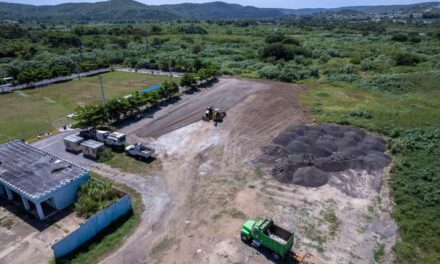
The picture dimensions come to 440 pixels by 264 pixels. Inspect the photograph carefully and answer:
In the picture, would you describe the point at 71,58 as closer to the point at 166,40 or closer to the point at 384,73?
the point at 166,40

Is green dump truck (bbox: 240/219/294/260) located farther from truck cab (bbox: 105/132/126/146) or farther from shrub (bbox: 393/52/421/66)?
shrub (bbox: 393/52/421/66)

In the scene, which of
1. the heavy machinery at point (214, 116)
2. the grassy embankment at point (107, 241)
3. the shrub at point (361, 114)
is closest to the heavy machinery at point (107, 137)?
the grassy embankment at point (107, 241)

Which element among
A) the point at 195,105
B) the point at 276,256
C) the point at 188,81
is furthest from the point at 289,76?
the point at 276,256

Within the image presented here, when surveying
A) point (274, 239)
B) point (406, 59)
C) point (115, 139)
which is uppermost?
point (406, 59)

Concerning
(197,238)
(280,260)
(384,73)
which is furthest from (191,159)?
(384,73)

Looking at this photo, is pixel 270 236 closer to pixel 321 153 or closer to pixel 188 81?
pixel 321 153
